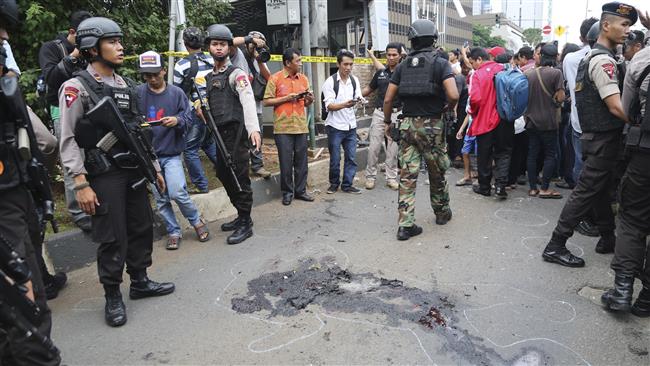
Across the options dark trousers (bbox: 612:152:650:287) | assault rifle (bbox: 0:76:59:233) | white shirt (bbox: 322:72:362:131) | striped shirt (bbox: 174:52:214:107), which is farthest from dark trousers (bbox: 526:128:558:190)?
assault rifle (bbox: 0:76:59:233)

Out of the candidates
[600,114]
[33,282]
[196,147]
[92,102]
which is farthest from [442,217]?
[33,282]

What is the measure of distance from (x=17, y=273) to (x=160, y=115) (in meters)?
2.48

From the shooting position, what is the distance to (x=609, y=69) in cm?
327

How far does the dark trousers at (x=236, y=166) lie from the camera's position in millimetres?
4422

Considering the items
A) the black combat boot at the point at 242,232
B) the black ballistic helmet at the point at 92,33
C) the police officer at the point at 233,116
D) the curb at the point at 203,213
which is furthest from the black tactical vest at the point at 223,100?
the black ballistic helmet at the point at 92,33

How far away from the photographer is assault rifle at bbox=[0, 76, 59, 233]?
1.97m

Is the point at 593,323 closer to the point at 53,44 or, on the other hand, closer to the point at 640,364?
the point at 640,364

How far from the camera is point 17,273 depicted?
1.84 m

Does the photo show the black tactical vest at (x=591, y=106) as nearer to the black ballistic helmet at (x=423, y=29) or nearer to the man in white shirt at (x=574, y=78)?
the man in white shirt at (x=574, y=78)

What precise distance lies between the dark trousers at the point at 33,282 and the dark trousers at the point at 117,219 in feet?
2.17

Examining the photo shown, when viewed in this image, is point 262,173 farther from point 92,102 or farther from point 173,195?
point 92,102

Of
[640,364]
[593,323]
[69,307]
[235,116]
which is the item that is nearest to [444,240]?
[593,323]

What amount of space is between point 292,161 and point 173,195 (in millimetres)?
1868

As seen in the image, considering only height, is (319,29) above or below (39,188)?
above
